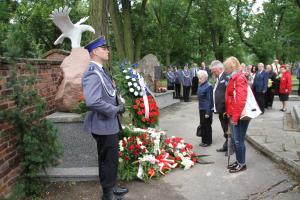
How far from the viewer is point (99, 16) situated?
25.5ft

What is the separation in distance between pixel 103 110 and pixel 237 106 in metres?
2.42

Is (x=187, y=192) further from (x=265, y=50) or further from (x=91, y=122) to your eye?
(x=265, y=50)

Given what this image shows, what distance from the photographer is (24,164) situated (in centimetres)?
512

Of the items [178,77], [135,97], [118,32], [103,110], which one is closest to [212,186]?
[103,110]

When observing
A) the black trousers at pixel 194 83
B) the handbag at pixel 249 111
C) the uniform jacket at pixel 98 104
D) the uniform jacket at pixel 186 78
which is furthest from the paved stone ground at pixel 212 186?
the black trousers at pixel 194 83

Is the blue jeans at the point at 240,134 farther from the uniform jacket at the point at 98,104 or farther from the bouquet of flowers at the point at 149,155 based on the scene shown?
the uniform jacket at the point at 98,104

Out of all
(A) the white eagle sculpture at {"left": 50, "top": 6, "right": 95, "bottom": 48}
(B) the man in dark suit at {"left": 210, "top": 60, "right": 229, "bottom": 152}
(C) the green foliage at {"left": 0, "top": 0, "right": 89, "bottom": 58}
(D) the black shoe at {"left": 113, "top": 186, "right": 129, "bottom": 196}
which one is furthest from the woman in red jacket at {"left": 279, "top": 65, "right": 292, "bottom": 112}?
(C) the green foliage at {"left": 0, "top": 0, "right": 89, "bottom": 58}

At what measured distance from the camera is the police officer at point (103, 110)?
172 inches

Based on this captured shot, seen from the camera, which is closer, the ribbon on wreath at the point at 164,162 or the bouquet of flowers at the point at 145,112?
the ribbon on wreath at the point at 164,162

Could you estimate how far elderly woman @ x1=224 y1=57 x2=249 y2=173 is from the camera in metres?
5.82

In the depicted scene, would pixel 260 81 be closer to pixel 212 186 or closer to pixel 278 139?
pixel 278 139

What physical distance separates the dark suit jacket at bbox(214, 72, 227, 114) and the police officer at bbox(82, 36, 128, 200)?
291cm

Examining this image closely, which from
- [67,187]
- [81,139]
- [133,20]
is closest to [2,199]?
[67,187]

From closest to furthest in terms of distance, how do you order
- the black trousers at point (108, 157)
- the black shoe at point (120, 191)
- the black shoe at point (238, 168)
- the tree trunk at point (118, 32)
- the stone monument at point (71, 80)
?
the black trousers at point (108, 157)
the black shoe at point (120, 191)
the black shoe at point (238, 168)
the stone monument at point (71, 80)
the tree trunk at point (118, 32)
